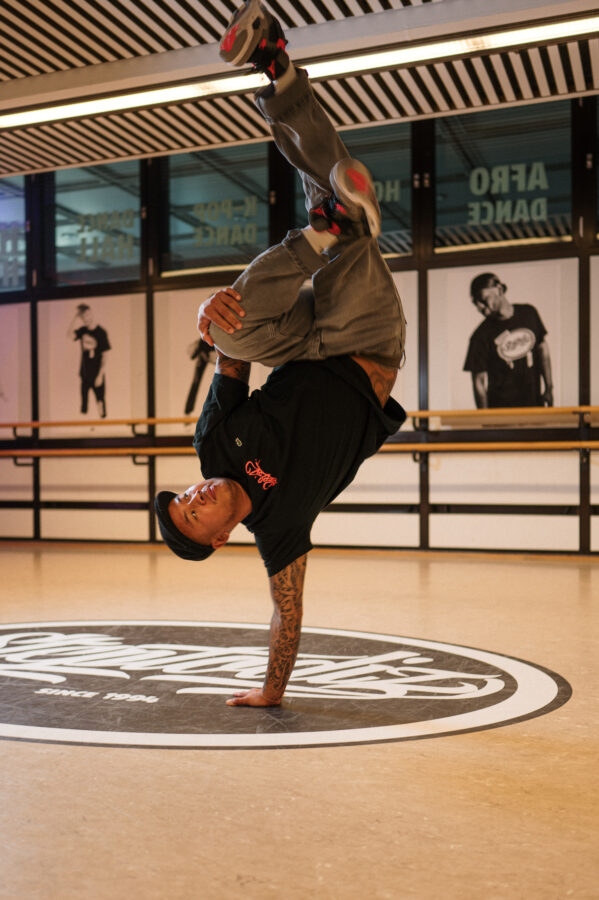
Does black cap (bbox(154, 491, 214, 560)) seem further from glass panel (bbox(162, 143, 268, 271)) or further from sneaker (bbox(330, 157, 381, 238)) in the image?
glass panel (bbox(162, 143, 268, 271))

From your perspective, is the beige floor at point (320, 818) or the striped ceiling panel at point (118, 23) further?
the striped ceiling panel at point (118, 23)

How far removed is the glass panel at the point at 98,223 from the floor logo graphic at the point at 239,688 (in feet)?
18.5

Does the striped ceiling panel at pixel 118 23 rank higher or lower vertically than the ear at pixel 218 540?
higher

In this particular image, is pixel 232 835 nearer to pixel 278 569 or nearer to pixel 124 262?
pixel 278 569

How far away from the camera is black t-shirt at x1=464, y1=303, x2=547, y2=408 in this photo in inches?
292

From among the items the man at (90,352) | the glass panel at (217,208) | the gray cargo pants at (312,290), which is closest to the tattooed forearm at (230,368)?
the gray cargo pants at (312,290)

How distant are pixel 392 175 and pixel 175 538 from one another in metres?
6.28

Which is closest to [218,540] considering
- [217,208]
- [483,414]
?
[483,414]

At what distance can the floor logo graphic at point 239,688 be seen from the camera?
260cm

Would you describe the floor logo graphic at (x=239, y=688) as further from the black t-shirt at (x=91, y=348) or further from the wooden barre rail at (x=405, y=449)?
the black t-shirt at (x=91, y=348)

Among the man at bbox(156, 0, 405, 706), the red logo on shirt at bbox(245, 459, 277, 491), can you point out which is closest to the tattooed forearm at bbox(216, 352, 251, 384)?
the man at bbox(156, 0, 405, 706)

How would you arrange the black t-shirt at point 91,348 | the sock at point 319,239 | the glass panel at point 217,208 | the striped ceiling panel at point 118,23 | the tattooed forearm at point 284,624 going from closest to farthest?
the sock at point 319,239 → the tattooed forearm at point 284,624 → the striped ceiling panel at point 118,23 → the glass panel at point 217,208 → the black t-shirt at point 91,348

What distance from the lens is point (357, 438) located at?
264 cm

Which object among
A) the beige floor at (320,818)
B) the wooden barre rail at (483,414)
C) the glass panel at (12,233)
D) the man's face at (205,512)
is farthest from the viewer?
the glass panel at (12,233)
